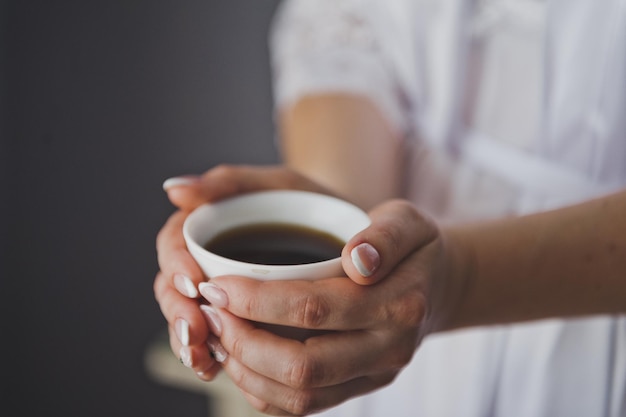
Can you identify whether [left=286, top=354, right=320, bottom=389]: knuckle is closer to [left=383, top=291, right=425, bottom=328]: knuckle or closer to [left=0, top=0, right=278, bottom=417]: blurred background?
[left=383, top=291, right=425, bottom=328]: knuckle

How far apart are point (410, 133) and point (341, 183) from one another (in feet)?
0.49

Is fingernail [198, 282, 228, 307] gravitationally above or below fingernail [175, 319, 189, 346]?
above

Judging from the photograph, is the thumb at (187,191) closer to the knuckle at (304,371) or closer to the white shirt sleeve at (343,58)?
the knuckle at (304,371)

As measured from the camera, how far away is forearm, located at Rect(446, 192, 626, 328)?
1.93 ft

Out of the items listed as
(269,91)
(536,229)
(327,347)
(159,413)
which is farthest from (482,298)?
(159,413)

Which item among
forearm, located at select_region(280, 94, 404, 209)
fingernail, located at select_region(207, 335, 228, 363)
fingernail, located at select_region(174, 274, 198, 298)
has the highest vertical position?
forearm, located at select_region(280, 94, 404, 209)

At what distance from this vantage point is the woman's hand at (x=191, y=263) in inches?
19.9

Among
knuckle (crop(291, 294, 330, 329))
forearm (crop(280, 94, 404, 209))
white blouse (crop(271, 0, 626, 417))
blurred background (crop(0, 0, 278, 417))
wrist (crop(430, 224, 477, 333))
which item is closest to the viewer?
knuckle (crop(291, 294, 330, 329))

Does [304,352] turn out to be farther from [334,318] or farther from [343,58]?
[343,58]

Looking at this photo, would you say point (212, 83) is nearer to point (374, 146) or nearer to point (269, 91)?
point (269, 91)

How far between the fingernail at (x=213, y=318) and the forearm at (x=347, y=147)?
367 millimetres

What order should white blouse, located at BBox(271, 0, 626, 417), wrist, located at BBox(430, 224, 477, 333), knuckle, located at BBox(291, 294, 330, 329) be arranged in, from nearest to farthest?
1. knuckle, located at BBox(291, 294, 330, 329)
2. wrist, located at BBox(430, 224, 477, 333)
3. white blouse, located at BBox(271, 0, 626, 417)

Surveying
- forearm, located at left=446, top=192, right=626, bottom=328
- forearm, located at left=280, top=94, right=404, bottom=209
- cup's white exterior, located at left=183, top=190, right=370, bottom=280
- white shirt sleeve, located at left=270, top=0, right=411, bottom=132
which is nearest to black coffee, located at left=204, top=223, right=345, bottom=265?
cup's white exterior, located at left=183, top=190, right=370, bottom=280

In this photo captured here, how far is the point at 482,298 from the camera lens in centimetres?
61
